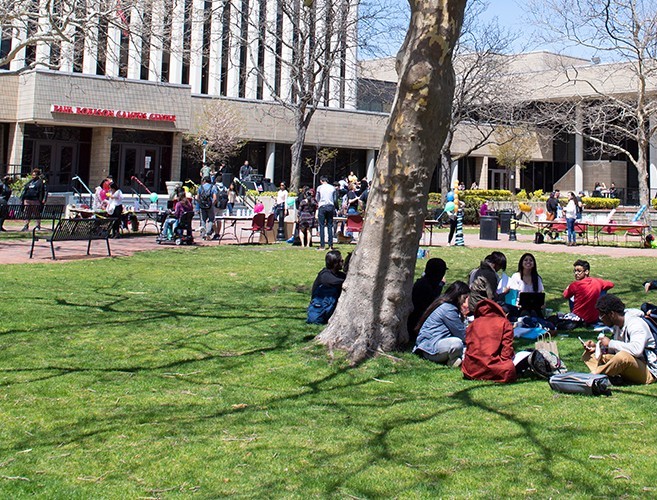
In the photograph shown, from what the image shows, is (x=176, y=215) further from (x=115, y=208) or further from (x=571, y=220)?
(x=571, y=220)

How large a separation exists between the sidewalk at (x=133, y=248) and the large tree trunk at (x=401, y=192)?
879 centimetres

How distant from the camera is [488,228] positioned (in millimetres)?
24719

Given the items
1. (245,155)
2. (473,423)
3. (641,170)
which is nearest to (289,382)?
(473,423)

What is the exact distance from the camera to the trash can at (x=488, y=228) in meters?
24.5

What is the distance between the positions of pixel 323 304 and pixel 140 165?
3427 cm

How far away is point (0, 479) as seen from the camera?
15.0ft

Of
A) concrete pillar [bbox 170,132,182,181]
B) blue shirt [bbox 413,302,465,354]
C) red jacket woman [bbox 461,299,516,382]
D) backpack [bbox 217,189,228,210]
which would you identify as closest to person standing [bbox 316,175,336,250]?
backpack [bbox 217,189,228,210]

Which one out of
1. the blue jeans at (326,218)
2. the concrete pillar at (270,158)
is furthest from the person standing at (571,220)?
the concrete pillar at (270,158)

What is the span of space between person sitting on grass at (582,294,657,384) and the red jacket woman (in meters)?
0.80

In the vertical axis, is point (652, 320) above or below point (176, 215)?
below

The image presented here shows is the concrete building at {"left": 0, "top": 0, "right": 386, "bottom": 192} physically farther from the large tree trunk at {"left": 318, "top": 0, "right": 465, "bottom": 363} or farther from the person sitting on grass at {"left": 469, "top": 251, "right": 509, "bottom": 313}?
the large tree trunk at {"left": 318, "top": 0, "right": 465, "bottom": 363}

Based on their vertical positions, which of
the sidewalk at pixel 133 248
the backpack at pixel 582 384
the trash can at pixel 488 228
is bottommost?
the backpack at pixel 582 384

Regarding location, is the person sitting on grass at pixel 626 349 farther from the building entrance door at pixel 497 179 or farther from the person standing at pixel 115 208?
the building entrance door at pixel 497 179

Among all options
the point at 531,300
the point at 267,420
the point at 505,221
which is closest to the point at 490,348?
the point at 267,420
